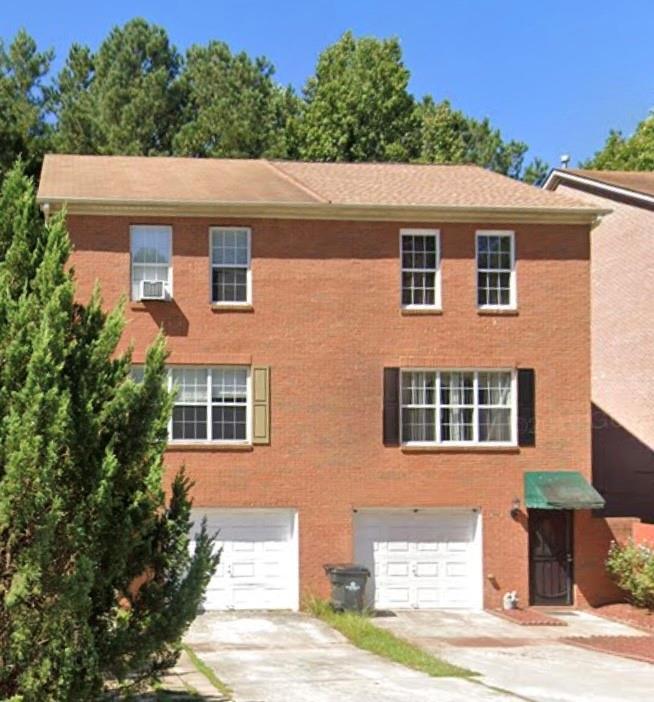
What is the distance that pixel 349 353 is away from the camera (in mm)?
27422

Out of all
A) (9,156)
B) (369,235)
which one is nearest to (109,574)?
(369,235)

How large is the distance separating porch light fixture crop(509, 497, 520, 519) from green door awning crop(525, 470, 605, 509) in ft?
0.75

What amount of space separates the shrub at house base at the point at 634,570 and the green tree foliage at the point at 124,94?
95.5 ft

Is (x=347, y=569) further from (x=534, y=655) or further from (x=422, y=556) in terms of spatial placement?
(x=534, y=655)

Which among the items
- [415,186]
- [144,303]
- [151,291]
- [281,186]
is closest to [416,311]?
[415,186]

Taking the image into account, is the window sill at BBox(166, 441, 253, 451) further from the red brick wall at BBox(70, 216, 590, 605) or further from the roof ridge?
the roof ridge

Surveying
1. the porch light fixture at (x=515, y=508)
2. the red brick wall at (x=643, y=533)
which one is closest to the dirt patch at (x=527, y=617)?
the porch light fixture at (x=515, y=508)

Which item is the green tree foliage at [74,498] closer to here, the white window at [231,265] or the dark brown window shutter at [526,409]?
the white window at [231,265]

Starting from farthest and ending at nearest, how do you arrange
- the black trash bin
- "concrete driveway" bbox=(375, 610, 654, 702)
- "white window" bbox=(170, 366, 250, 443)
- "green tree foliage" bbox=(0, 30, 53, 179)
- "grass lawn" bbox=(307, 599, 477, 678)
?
1. "green tree foliage" bbox=(0, 30, 53, 179)
2. "white window" bbox=(170, 366, 250, 443)
3. the black trash bin
4. "grass lawn" bbox=(307, 599, 477, 678)
5. "concrete driveway" bbox=(375, 610, 654, 702)

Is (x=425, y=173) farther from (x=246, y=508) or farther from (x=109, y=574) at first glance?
(x=109, y=574)

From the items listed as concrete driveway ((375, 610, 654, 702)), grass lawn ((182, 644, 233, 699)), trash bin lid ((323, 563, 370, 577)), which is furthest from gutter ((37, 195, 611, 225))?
grass lawn ((182, 644, 233, 699))

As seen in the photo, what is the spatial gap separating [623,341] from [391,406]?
937cm

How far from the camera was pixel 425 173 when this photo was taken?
32031 mm

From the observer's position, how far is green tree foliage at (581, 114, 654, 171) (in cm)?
4922
